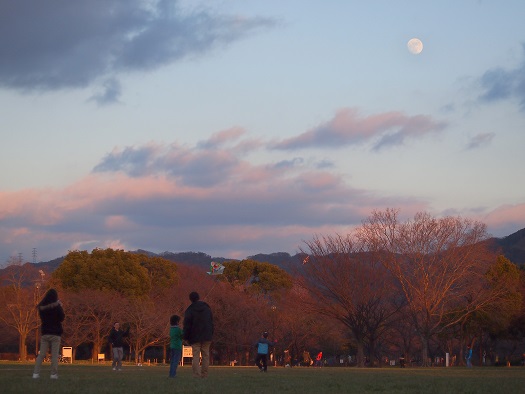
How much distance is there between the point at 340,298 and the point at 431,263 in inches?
282

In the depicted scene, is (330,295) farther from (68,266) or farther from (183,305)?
(68,266)

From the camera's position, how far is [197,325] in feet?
55.2

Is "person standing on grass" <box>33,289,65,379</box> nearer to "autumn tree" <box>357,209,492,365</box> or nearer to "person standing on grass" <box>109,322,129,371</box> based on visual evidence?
"person standing on grass" <box>109,322,129,371</box>

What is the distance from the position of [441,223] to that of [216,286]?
28693 millimetres

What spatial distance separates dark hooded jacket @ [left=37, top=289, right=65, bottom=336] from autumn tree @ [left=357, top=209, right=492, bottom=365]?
141 feet

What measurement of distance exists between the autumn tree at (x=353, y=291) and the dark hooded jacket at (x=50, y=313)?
41678mm

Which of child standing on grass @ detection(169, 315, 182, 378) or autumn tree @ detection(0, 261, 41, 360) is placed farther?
autumn tree @ detection(0, 261, 41, 360)

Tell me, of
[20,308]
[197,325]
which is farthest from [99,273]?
[197,325]

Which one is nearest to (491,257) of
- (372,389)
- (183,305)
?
(183,305)

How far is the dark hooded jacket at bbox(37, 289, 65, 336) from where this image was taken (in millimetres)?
14875

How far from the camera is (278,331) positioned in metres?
75.3

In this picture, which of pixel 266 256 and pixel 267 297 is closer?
pixel 267 297

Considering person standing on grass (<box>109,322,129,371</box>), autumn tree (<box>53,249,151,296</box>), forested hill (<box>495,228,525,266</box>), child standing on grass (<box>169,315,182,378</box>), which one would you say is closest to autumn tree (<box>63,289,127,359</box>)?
Result: autumn tree (<box>53,249,151,296</box>)

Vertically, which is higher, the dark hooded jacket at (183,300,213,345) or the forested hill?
the forested hill
